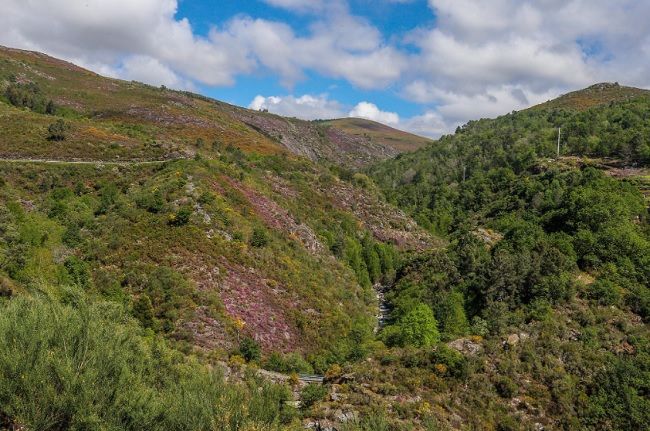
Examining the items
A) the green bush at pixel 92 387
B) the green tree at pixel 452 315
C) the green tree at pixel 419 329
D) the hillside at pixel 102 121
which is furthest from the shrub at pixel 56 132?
the green tree at pixel 452 315

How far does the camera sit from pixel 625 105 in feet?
416

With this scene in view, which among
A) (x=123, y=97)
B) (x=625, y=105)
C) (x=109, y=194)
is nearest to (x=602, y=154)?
(x=625, y=105)

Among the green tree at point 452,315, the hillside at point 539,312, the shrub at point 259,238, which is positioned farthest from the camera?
the shrub at point 259,238

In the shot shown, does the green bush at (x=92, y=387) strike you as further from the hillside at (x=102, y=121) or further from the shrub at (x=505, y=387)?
the hillside at (x=102, y=121)

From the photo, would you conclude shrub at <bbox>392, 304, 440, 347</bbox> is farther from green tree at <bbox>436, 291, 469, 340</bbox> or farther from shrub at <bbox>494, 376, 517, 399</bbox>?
shrub at <bbox>494, 376, 517, 399</bbox>

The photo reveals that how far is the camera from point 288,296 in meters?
44.1

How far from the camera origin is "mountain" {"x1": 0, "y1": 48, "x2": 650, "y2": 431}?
61.0ft

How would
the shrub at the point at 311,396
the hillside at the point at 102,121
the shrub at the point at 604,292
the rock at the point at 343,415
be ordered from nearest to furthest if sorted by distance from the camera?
the rock at the point at 343,415
the shrub at the point at 311,396
the shrub at the point at 604,292
the hillside at the point at 102,121

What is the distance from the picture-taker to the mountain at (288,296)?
61.0 ft

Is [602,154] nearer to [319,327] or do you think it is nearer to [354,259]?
[354,259]

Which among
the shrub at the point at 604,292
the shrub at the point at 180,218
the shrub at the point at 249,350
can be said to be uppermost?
the shrub at the point at 180,218

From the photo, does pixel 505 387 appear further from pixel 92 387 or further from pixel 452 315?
pixel 92 387

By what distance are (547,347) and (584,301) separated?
10252 millimetres

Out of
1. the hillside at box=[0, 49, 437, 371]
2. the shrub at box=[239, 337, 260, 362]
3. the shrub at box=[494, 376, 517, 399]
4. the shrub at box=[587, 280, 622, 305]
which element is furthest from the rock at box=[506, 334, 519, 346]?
the shrub at box=[239, 337, 260, 362]
